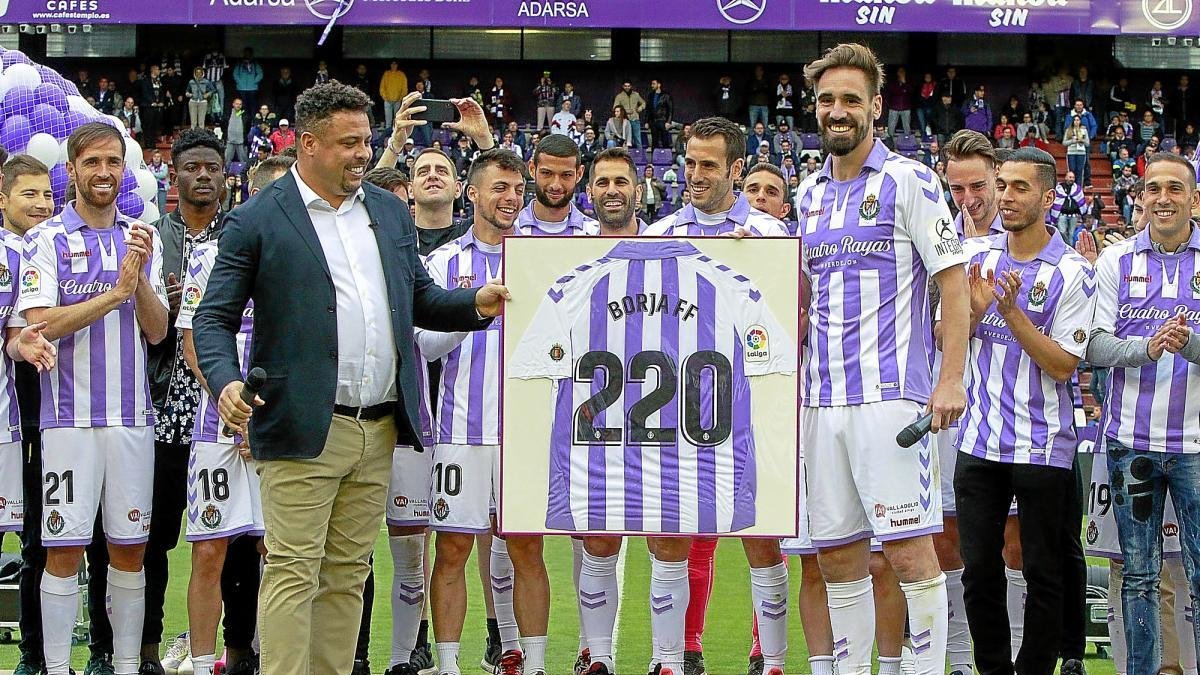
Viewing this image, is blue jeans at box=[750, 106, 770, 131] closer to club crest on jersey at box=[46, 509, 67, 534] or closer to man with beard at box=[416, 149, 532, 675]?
man with beard at box=[416, 149, 532, 675]

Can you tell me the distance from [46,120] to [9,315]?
13.4 feet

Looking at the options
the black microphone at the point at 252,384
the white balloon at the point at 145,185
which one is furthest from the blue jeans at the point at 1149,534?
the white balloon at the point at 145,185

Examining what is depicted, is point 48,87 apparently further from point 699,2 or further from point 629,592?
point 699,2

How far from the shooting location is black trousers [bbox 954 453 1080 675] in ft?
20.3

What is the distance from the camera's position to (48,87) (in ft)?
35.0

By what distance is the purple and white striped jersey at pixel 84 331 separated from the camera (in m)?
6.35

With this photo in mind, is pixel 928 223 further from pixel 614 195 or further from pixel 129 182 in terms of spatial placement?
pixel 129 182

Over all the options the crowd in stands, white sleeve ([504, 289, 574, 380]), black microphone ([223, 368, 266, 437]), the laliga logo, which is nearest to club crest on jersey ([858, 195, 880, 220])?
white sleeve ([504, 289, 574, 380])

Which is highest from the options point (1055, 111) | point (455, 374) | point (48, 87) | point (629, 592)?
point (1055, 111)

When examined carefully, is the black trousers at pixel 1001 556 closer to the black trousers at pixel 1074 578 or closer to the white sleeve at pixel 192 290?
the black trousers at pixel 1074 578

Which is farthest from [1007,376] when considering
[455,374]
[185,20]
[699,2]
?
[185,20]

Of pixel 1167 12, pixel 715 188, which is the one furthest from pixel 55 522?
pixel 1167 12

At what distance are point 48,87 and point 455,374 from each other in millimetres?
5434

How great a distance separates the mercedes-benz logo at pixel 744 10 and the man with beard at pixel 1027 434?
24.1 m
